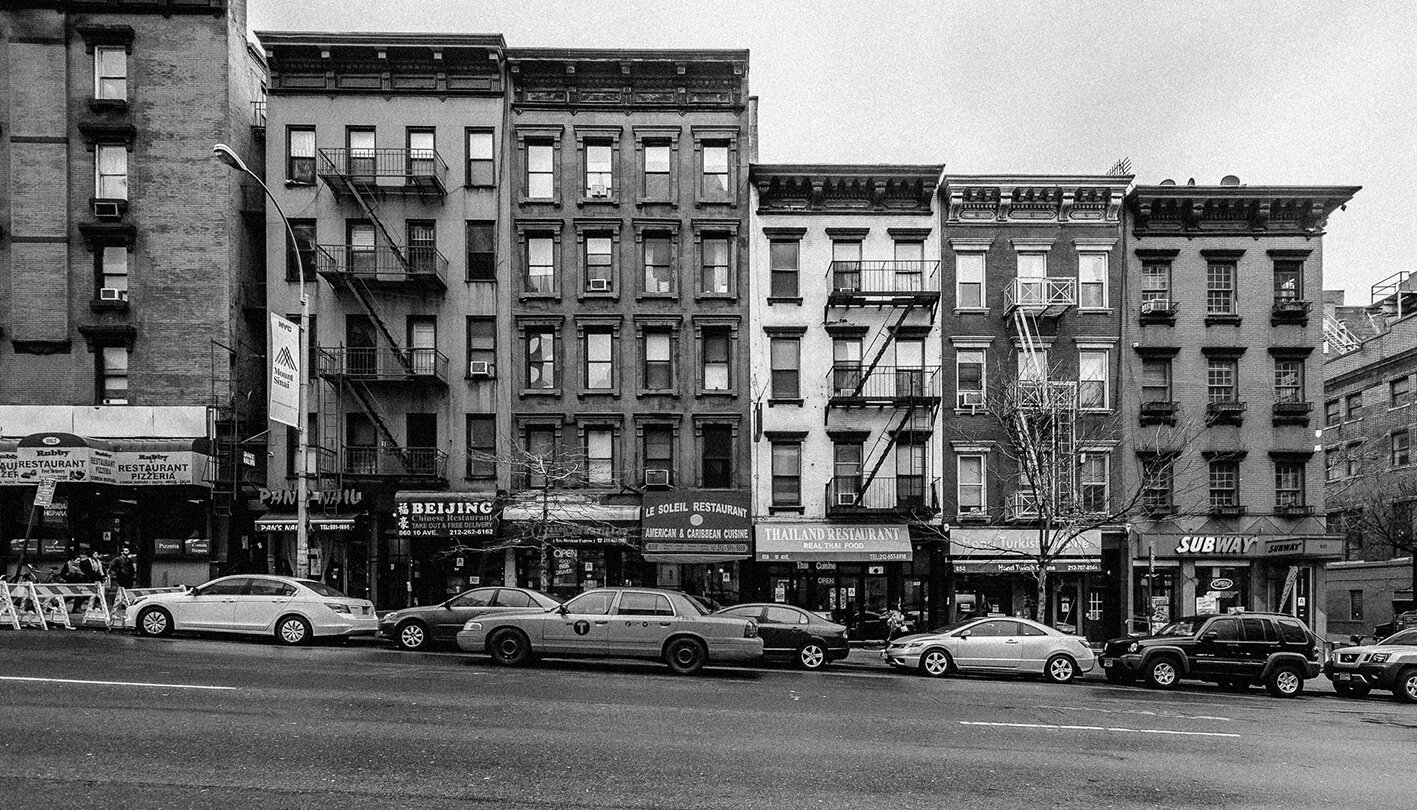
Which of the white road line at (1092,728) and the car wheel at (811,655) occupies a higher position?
the white road line at (1092,728)

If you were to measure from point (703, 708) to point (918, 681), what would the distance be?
22.6 feet

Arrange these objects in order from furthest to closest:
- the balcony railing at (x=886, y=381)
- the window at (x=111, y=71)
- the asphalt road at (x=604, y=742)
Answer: the balcony railing at (x=886, y=381) < the window at (x=111, y=71) < the asphalt road at (x=604, y=742)

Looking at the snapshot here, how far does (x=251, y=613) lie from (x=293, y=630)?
3.06ft

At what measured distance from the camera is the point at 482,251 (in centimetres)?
2944

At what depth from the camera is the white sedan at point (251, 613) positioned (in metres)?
18.5

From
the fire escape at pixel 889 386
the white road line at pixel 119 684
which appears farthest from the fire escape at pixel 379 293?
the white road line at pixel 119 684

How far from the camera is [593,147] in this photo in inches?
1175

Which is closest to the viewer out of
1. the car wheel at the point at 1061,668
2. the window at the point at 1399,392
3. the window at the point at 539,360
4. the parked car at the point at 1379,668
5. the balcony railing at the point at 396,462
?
the parked car at the point at 1379,668

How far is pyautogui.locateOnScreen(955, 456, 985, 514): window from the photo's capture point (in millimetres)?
29109

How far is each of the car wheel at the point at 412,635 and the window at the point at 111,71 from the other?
19828 mm

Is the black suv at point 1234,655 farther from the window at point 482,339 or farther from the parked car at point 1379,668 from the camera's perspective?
the window at point 482,339

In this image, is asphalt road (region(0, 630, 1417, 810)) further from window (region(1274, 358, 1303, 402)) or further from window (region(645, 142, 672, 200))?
window (region(645, 142, 672, 200))

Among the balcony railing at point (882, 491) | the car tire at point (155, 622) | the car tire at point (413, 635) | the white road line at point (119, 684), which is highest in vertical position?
the balcony railing at point (882, 491)

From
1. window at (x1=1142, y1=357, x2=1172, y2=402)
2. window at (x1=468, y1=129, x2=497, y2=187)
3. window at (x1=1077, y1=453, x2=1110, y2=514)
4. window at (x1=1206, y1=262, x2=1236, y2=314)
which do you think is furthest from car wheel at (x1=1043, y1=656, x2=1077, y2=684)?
window at (x1=468, y1=129, x2=497, y2=187)
